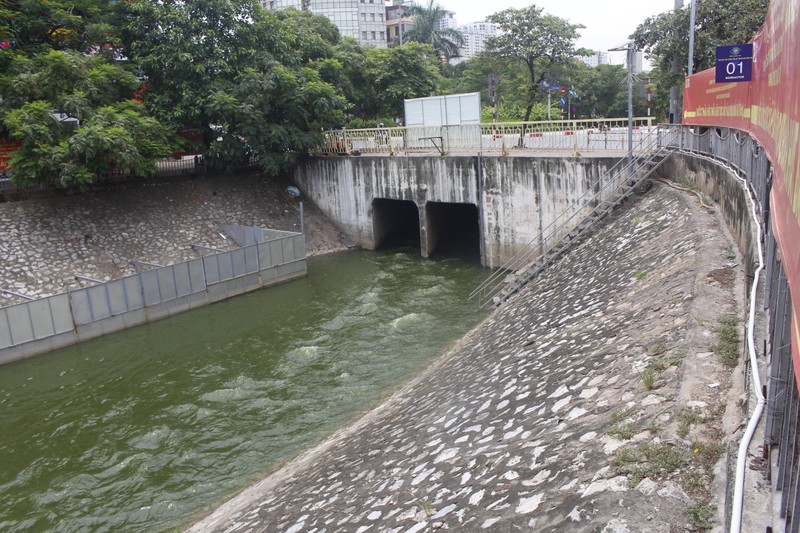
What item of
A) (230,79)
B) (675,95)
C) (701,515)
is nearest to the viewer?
(701,515)

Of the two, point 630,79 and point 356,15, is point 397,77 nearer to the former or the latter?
point 630,79

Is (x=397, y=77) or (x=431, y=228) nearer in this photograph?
(x=431, y=228)

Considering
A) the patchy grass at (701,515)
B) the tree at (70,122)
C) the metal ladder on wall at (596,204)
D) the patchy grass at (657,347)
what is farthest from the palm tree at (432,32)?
the patchy grass at (701,515)

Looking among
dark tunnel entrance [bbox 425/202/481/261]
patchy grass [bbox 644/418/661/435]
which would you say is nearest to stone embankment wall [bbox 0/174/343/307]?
dark tunnel entrance [bbox 425/202/481/261]

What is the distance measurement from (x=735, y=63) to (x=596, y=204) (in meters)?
7.62

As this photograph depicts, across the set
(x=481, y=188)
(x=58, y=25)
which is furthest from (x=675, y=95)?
(x=58, y=25)

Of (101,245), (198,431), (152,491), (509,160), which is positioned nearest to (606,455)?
(152,491)

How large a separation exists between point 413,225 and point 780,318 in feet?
95.9

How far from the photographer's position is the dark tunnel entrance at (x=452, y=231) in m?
28.5

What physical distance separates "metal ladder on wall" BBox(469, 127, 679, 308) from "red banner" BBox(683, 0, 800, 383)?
1557mm

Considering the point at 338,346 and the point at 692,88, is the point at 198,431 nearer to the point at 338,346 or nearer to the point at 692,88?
the point at 338,346

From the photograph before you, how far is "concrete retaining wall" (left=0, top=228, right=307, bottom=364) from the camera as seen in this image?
742 inches

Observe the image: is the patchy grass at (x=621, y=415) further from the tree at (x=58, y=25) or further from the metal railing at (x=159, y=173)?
the tree at (x=58, y=25)

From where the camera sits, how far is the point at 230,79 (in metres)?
30.1
